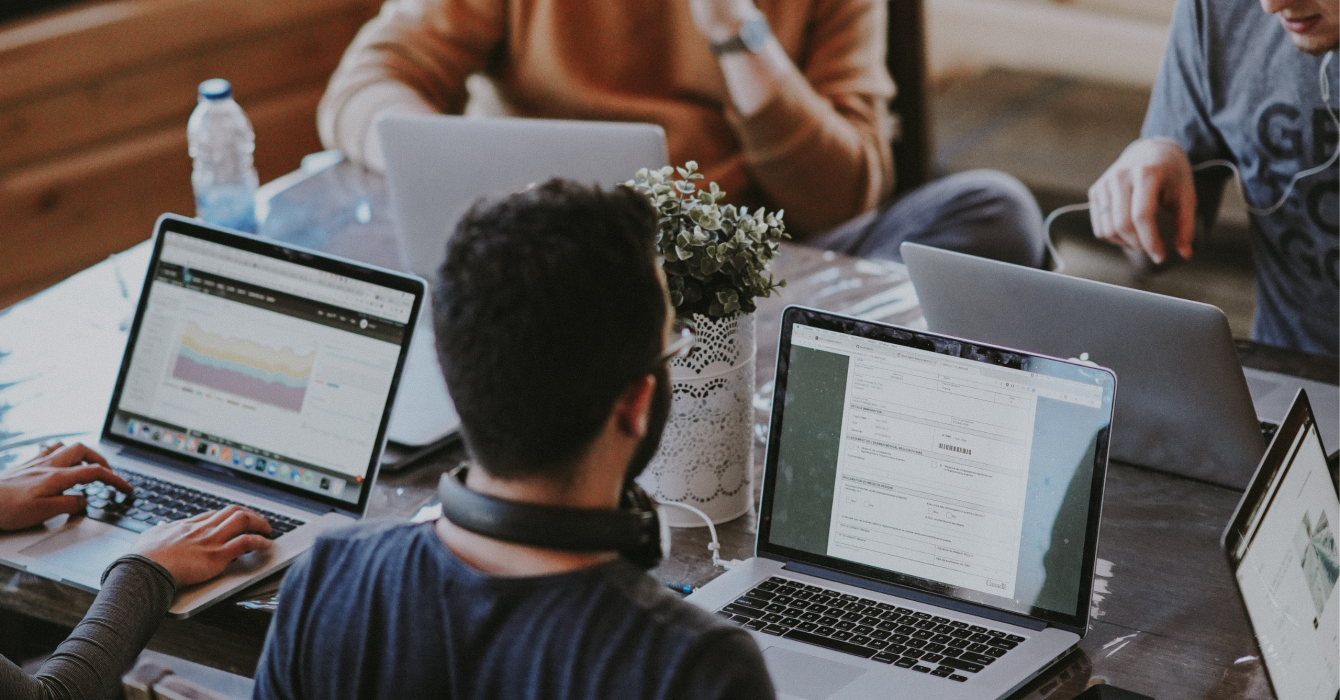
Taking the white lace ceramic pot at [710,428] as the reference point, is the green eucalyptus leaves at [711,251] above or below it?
above

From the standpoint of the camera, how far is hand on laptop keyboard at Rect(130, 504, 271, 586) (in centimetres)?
116

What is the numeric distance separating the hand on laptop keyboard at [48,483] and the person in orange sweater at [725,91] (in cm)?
85

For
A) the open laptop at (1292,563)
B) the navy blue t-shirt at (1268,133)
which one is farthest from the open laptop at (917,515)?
the navy blue t-shirt at (1268,133)

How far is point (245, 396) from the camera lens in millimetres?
1340

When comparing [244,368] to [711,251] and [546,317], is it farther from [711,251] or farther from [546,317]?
[546,317]

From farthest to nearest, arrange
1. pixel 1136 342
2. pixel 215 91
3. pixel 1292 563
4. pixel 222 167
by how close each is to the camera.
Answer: pixel 222 167 < pixel 215 91 < pixel 1136 342 < pixel 1292 563

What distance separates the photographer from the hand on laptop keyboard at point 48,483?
124cm

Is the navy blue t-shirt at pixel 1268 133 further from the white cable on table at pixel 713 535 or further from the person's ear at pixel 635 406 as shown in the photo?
the person's ear at pixel 635 406

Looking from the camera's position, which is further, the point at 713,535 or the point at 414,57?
the point at 414,57

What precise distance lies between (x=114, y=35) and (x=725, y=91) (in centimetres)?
173

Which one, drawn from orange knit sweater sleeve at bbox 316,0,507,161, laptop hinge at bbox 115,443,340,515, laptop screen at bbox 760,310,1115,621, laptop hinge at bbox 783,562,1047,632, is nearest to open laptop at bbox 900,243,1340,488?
laptop screen at bbox 760,310,1115,621

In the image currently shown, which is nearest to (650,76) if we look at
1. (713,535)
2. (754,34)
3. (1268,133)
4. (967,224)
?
(754,34)

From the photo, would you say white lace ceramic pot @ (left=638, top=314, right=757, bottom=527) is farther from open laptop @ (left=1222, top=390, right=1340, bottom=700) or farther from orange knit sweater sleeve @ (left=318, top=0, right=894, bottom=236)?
orange knit sweater sleeve @ (left=318, top=0, right=894, bottom=236)

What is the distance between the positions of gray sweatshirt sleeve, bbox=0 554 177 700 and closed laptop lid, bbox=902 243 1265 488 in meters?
0.79
